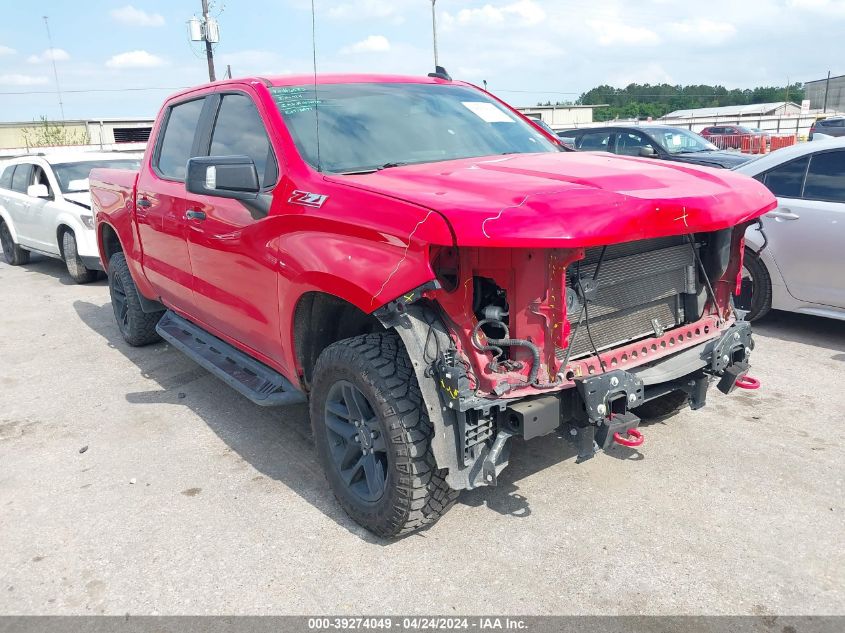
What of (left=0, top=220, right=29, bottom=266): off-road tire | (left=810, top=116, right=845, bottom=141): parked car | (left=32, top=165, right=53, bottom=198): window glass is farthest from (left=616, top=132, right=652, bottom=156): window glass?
(left=810, top=116, right=845, bottom=141): parked car

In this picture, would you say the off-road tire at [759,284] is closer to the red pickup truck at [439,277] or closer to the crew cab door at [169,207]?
the red pickup truck at [439,277]

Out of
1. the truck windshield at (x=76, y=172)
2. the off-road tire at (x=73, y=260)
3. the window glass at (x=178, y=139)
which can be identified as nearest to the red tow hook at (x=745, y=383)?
the window glass at (x=178, y=139)

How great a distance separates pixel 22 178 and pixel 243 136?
8022 mm

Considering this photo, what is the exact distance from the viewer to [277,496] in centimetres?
348

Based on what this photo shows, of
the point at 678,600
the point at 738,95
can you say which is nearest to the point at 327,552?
the point at 678,600

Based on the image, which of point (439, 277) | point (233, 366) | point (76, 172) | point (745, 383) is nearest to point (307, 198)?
point (439, 277)

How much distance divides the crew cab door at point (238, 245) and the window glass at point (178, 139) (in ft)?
1.01

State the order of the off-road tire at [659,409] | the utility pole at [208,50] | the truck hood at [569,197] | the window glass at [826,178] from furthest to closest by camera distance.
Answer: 1. the utility pole at [208,50]
2. the window glass at [826,178]
3. the off-road tire at [659,409]
4. the truck hood at [569,197]

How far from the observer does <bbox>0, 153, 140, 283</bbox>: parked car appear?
8742 millimetres

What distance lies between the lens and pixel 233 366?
4.12 m

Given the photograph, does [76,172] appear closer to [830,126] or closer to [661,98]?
[830,126]

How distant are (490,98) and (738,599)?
327 cm

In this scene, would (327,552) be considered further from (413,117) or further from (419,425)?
(413,117)

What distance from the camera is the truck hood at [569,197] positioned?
2.36 metres
